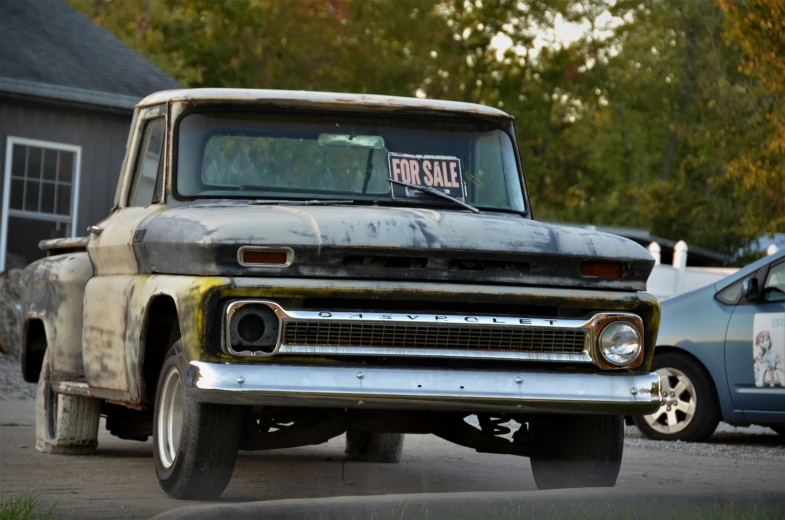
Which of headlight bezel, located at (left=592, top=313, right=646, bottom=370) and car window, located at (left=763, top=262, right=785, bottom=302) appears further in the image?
car window, located at (left=763, top=262, right=785, bottom=302)

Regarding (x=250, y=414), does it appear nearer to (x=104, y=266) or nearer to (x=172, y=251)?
(x=172, y=251)

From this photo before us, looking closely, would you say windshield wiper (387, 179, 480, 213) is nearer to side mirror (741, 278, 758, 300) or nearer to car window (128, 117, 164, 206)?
car window (128, 117, 164, 206)

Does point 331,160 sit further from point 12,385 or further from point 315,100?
point 12,385

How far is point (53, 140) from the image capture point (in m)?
19.7

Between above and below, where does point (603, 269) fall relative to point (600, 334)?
above

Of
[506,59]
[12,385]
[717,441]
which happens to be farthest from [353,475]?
[506,59]

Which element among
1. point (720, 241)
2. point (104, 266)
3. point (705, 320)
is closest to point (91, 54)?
point (705, 320)

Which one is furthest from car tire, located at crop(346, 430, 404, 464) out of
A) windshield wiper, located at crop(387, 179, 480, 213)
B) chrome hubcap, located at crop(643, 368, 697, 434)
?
chrome hubcap, located at crop(643, 368, 697, 434)

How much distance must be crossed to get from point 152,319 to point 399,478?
197 centimetres

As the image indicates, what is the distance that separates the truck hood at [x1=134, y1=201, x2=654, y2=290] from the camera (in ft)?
19.5

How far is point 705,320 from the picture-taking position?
11.3m

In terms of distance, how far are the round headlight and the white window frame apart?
1412cm

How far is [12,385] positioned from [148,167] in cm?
723

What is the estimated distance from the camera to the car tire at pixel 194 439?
609cm
